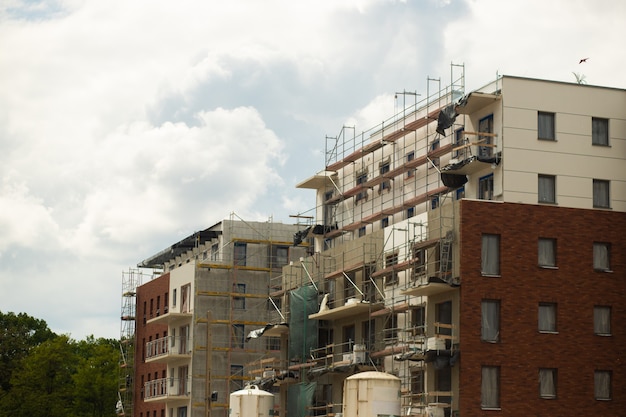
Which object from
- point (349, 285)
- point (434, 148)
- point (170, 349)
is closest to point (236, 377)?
point (170, 349)

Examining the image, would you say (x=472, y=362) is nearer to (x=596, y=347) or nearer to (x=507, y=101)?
(x=596, y=347)

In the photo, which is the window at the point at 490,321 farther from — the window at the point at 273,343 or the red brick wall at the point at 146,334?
the red brick wall at the point at 146,334

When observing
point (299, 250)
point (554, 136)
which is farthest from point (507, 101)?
point (299, 250)

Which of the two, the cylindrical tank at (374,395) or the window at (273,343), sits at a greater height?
the window at (273,343)

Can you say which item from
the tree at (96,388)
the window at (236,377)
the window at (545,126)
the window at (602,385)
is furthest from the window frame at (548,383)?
the tree at (96,388)

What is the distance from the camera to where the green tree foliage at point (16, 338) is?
427ft

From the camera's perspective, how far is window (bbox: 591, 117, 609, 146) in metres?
67.4

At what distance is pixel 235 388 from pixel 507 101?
125ft

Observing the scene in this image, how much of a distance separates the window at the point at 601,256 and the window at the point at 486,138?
7.24 m

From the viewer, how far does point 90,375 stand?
122m

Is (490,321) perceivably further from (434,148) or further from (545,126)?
(434,148)

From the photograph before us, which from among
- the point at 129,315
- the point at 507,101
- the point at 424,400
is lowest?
the point at 424,400

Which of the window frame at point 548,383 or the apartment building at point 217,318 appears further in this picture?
the apartment building at point 217,318

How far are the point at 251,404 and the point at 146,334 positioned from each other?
31.1 m
